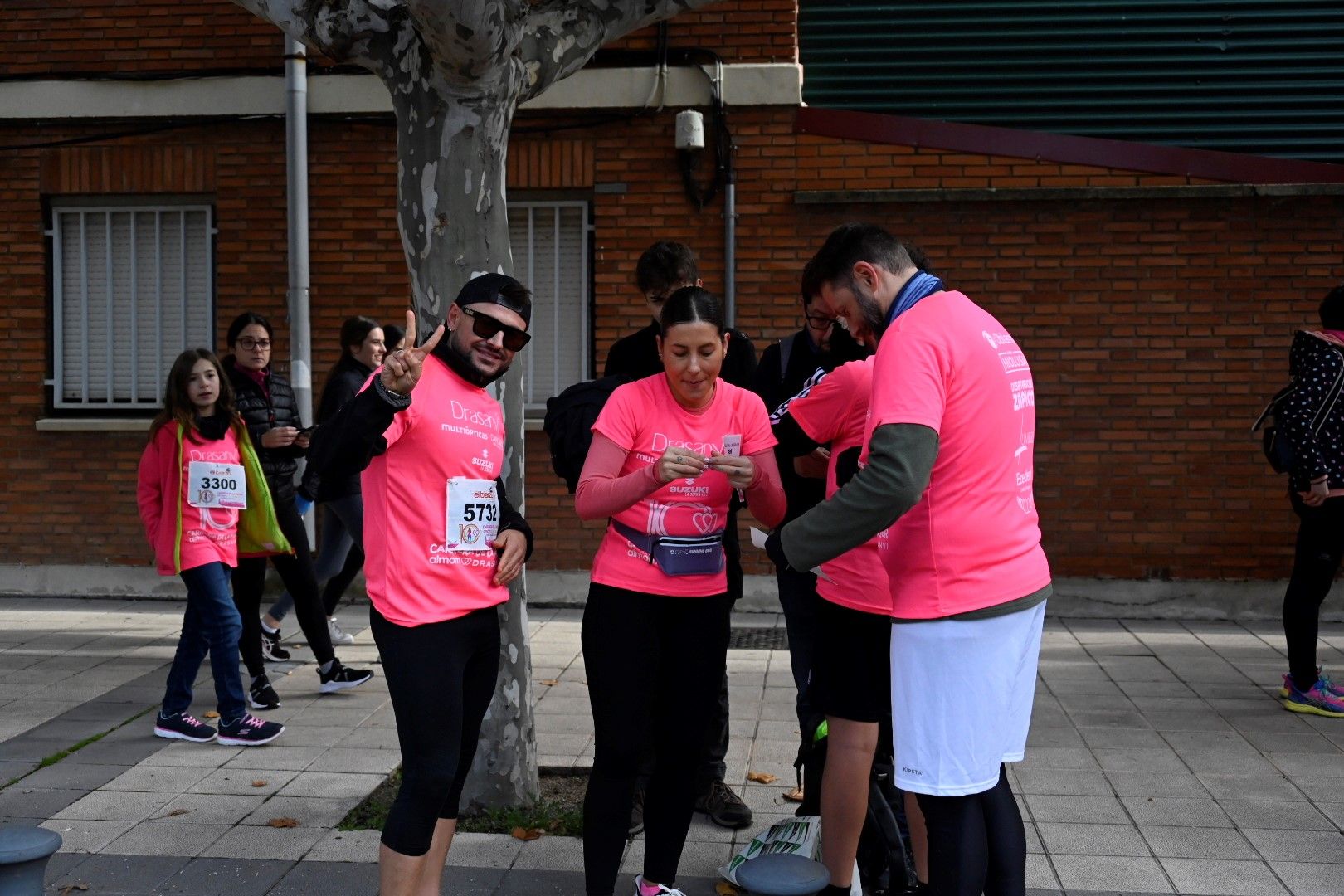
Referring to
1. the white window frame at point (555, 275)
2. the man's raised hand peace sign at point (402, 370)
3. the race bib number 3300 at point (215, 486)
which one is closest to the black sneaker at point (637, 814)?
the man's raised hand peace sign at point (402, 370)

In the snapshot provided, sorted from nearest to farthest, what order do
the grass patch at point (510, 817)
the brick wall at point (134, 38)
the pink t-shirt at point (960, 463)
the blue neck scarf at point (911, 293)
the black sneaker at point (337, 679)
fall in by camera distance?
the pink t-shirt at point (960, 463)
the blue neck scarf at point (911, 293)
the grass patch at point (510, 817)
the black sneaker at point (337, 679)
the brick wall at point (134, 38)

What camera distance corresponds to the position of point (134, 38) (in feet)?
33.1

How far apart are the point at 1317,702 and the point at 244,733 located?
523 cm

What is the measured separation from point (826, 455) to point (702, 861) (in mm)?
1542

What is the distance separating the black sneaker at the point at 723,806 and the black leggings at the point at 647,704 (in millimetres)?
957

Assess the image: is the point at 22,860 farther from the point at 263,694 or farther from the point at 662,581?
the point at 263,694

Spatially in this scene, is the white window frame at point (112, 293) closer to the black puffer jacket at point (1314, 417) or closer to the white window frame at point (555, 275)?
the white window frame at point (555, 275)

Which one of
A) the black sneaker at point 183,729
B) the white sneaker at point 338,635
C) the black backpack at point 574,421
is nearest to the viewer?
the black backpack at point 574,421

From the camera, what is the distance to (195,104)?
10000 mm

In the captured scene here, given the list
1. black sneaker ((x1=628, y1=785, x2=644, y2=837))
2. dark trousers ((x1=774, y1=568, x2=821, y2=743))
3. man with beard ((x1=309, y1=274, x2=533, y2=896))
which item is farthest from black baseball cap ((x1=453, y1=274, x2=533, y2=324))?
black sneaker ((x1=628, y1=785, x2=644, y2=837))

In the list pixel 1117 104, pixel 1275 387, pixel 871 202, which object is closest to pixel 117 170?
pixel 871 202

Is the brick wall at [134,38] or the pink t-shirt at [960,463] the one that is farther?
the brick wall at [134,38]

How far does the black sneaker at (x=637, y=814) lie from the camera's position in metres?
4.78

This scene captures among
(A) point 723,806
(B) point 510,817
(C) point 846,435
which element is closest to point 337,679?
(B) point 510,817
